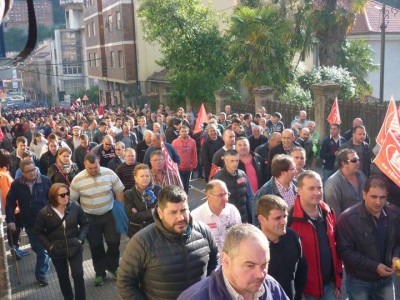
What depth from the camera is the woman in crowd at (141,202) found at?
555cm

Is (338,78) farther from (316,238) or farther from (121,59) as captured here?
(121,59)

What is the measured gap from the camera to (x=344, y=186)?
538cm

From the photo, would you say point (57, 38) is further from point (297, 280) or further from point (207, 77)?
point (297, 280)

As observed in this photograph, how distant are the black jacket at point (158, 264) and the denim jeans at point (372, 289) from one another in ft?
4.96

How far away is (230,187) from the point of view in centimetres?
600

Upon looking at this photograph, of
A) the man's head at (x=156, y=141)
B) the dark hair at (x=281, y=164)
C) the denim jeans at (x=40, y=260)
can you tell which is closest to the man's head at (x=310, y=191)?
the dark hair at (x=281, y=164)

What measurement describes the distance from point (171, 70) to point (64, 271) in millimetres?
19701

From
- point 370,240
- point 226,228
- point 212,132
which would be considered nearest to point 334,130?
point 212,132

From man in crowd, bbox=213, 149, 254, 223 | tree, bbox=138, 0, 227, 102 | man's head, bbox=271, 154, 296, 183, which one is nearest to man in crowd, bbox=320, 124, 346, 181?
man in crowd, bbox=213, 149, 254, 223

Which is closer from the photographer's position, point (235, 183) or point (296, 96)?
point (235, 183)

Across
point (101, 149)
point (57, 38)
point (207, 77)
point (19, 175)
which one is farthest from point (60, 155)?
point (57, 38)

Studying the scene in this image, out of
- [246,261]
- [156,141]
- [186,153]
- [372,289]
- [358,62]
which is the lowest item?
[372,289]

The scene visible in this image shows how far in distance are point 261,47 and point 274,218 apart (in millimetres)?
17342

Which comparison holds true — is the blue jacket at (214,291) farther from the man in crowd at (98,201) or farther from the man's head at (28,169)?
the man's head at (28,169)
